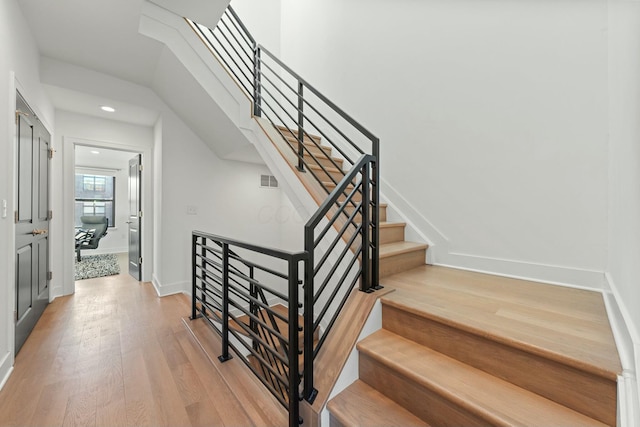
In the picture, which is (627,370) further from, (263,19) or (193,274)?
(263,19)

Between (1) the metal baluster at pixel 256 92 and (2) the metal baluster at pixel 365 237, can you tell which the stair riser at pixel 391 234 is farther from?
(1) the metal baluster at pixel 256 92

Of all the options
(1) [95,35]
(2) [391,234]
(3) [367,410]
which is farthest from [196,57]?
(3) [367,410]

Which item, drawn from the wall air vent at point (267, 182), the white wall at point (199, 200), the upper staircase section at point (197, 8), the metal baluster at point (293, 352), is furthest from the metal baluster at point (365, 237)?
the wall air vent at point (267, 182)

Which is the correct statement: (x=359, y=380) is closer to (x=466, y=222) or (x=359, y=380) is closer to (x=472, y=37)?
(x=466, y=222)

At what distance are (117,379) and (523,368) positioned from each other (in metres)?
2.13

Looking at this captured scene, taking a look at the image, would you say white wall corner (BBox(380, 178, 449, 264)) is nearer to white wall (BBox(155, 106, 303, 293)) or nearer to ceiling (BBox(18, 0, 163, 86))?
white wall (BBox(155, 106, 303, 293))

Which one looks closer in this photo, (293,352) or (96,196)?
(293,352)

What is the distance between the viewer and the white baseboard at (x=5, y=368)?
1567mm

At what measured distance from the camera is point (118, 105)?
3.10 metres

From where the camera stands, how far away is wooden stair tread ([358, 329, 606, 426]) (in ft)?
2.85

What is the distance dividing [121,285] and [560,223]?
15.8 feet

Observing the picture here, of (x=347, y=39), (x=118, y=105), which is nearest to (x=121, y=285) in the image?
(x=118, y=105)

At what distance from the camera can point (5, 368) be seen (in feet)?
5.29

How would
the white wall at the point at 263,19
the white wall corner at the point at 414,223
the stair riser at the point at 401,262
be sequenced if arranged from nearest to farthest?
1. the stair riser at the point at 401,262
2. the white wall corner at the point at 414,223
3. the white wall at the point at 263,19
